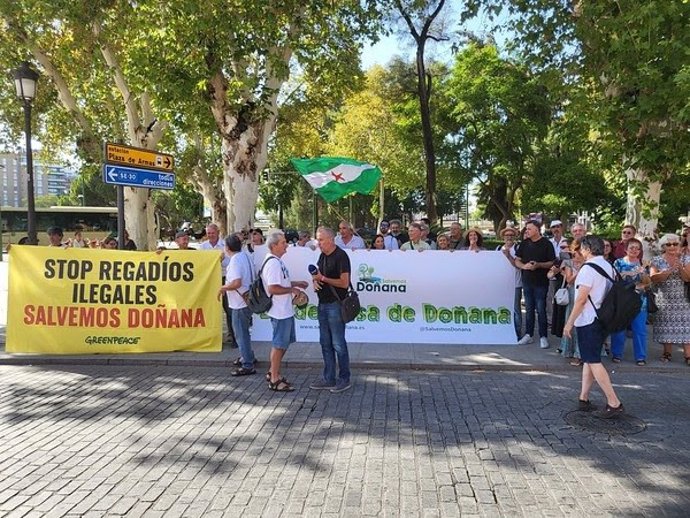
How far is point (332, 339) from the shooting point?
6387mm

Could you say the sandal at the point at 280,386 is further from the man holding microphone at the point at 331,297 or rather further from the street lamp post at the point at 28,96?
the street lamp post at the point at 28,96

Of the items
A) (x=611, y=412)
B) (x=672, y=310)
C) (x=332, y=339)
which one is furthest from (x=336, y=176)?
(x=611, y=412)

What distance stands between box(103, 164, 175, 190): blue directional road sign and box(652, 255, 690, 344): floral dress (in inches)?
281

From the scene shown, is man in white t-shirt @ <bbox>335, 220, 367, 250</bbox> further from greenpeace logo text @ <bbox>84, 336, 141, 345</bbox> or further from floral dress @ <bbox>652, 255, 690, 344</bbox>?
floral dress @ <bbox>652, 255, 690, 344</bbox>

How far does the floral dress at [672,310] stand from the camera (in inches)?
295

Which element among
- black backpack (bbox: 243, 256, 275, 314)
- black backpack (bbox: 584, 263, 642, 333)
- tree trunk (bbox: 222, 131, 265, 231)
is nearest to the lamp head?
tree trunk (bbox: 222, 131, 265, 231)

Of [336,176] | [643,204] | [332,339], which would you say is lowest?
[332,339]

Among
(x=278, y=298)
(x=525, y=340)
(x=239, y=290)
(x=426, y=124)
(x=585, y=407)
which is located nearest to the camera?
(x=585, y=407)

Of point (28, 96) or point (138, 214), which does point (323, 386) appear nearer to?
point (28, 96)

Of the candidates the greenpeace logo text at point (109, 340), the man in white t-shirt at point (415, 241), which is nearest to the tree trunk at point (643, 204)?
the man in white t-shirt at point (415, 241)

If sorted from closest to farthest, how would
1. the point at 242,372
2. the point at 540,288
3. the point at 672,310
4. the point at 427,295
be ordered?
the point at 242,372
the point at 672,310
the point at 540,288
the point at 427,295

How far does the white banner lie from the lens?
29.2ft

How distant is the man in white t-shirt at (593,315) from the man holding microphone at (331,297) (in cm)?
229

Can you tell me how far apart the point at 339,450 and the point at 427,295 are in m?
4.59
